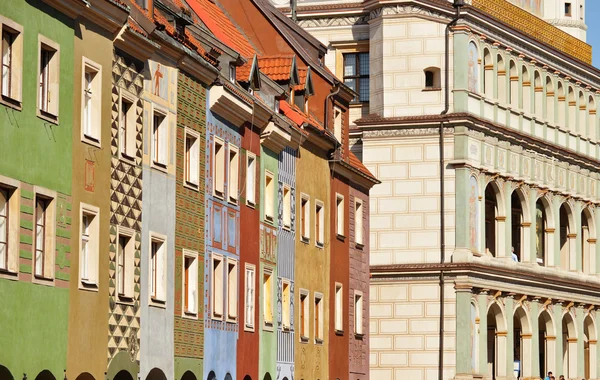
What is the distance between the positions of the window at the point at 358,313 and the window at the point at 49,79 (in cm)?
2816

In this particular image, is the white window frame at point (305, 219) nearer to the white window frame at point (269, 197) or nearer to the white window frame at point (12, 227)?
the white window frame at point (269, 197)

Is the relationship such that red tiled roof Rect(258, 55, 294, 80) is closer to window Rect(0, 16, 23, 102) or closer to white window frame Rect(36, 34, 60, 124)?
white window frame Rect(36, 34, 60, 124)

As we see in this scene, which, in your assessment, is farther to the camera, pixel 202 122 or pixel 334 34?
pixel 334 34

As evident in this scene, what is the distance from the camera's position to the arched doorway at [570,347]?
7944 centimetres

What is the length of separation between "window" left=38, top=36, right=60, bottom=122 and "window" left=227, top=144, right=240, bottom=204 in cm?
1280

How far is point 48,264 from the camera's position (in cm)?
2797

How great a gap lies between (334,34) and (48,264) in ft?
155

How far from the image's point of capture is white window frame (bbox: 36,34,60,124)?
2786cm

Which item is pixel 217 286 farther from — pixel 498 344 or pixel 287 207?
pixel 498 344

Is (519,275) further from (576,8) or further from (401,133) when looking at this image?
(576,8)

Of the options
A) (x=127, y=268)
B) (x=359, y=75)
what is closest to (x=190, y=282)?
(x=127, y=268)

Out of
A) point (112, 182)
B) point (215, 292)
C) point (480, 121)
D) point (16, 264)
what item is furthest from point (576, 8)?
point (16, 264)

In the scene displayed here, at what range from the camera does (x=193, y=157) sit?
37.8 metres

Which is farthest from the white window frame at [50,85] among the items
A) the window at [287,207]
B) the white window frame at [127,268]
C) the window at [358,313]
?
the window at [358,313]
